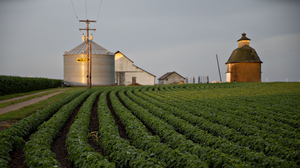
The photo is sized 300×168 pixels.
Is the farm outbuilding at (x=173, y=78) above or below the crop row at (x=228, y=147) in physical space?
above

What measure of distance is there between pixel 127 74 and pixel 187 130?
52.6 meters

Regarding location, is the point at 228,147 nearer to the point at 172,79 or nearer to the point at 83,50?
the point at 83,50

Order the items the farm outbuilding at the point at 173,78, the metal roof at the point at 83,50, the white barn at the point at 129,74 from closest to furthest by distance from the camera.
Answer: the metal roof at the point at 83,50
the white barn at the point at 129,74
the farm outbuilding at the point at 173,78

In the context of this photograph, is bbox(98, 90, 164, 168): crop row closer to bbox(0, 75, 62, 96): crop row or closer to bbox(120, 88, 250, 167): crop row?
bbox(120, 88, 250, 167): crop row

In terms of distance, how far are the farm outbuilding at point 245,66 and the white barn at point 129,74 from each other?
20066 mm

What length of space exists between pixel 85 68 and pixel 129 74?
1602 centimetres

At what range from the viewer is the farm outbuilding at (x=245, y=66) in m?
55.0

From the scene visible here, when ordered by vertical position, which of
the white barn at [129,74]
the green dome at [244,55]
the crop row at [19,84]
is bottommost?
the crop row at [19,84]

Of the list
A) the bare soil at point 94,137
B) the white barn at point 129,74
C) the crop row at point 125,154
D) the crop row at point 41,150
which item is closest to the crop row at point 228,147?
the crop row at point 125,154

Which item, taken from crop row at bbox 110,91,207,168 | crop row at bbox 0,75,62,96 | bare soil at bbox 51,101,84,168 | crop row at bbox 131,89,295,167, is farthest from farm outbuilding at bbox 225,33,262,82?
→ crop row at bbox 110,91,207,168

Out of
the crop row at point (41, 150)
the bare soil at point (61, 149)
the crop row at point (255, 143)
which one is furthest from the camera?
the bare soil at point (61, 149)

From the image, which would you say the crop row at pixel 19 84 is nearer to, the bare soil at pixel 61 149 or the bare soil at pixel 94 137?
the bare soil at pixel 94 137

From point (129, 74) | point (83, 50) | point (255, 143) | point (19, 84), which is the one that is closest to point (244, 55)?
point (129, 74)

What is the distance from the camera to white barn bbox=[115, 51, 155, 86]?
2435 inches
